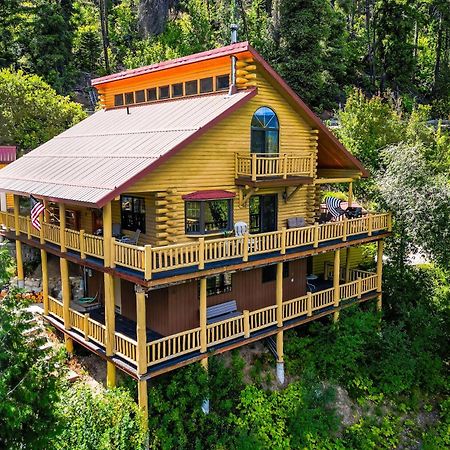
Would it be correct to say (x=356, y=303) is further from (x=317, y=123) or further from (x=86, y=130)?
(x=86, y=130)

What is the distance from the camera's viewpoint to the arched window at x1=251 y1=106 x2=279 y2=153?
19.4 m

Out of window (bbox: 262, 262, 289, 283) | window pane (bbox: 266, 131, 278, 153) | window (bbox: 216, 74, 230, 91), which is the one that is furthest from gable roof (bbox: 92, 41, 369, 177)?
window (bbox: 262, 262, 289, 283)

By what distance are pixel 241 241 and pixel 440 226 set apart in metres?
10.7

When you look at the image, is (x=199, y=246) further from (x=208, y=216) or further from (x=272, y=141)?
(x=272, y=141)

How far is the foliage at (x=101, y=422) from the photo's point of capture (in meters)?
14.2

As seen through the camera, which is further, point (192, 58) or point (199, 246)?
point (192, 58)

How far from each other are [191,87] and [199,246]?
27.1 ft

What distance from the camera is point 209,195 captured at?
17562 millimetres

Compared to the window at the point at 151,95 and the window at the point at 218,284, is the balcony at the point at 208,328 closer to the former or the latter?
the window at the point at 218,284

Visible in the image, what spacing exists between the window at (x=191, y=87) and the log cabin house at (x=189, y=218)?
0.04 meters

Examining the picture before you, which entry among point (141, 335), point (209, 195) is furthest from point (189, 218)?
point (141, 335)

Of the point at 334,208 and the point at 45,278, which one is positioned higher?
the point at 334,208

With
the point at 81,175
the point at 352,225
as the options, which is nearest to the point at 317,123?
the point at 352,225

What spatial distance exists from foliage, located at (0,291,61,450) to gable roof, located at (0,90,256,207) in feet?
14.7
